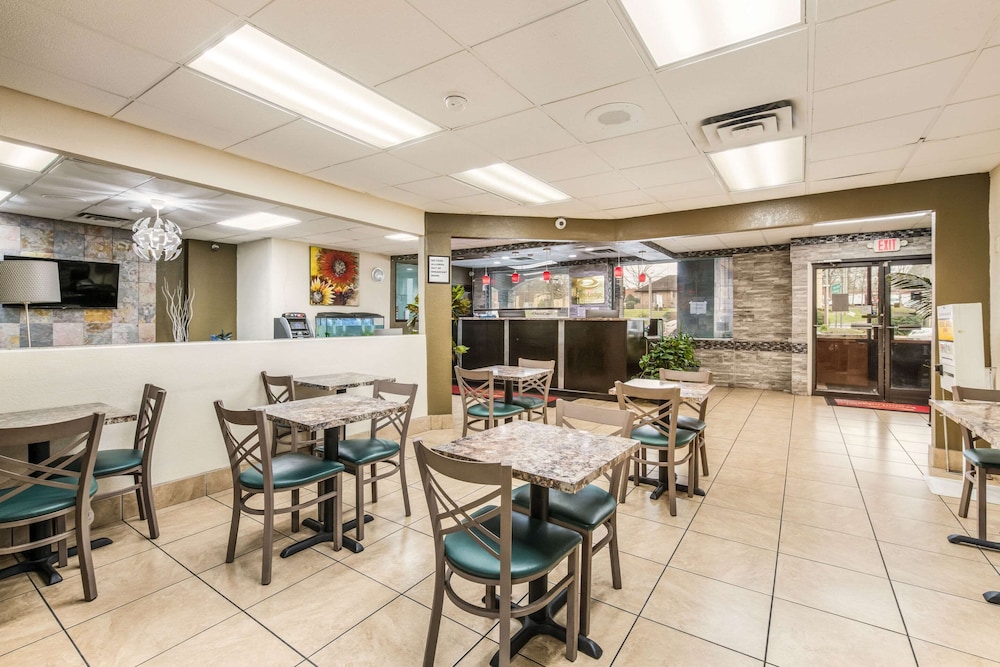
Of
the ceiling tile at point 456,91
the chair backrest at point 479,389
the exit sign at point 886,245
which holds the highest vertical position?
the ceiling tile at point 456,91

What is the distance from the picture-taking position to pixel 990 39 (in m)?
2.16

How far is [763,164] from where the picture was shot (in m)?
3.98

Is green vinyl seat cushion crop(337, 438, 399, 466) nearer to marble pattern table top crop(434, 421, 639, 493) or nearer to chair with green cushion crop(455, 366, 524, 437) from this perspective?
marble pattern table top crop(434, 421, 639, 493)

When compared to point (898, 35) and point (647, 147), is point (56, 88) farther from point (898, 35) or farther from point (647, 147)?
point (898, 35)

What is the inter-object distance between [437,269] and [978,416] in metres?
4.87

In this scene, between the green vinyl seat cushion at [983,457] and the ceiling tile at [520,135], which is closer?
the green vinyl seat cushion at [983,457]

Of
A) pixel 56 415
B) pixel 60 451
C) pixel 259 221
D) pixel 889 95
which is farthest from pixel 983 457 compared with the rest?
pixel 259 221

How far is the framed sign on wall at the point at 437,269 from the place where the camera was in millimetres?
5622

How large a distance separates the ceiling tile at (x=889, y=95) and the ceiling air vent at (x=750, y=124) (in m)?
0.17

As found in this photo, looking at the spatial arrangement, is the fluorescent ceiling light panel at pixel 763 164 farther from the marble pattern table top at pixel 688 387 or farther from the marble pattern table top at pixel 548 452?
the marble pattern table top at pixel 548 452

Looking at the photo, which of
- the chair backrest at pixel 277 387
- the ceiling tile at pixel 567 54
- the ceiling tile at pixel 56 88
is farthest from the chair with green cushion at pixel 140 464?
the ceiling tile at pixel 567 54

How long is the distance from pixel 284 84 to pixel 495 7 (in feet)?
4.60

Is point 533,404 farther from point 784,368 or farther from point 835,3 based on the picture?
point 784,368

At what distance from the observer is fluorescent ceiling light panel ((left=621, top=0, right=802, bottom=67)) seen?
1.93 m
